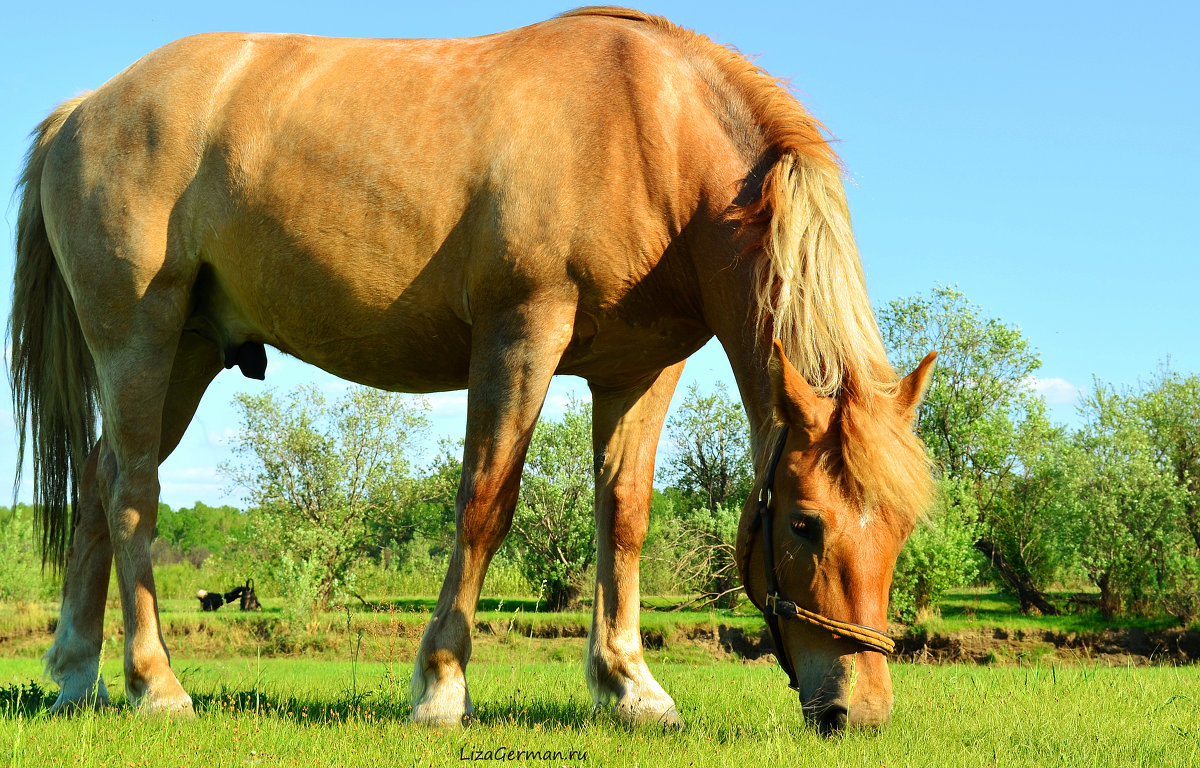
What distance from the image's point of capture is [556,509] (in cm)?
3594

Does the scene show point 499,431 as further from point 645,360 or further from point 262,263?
point 262,263

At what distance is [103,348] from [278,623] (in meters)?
26.3

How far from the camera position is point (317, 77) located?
4.69m

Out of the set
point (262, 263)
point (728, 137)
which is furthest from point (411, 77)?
point (728, 137)

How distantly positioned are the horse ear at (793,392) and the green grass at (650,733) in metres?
1.21

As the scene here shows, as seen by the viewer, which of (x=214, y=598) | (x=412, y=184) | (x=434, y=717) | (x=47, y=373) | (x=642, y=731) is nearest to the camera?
(x=434, y=717)

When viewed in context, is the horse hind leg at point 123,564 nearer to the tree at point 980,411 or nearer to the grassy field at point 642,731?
the grassy field at point 642,731

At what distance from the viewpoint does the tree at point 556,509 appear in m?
35.4

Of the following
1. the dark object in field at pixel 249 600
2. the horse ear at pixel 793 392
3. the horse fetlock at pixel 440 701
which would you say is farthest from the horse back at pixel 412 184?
the dark object in field at pixel 249 600

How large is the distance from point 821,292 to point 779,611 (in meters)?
1.34

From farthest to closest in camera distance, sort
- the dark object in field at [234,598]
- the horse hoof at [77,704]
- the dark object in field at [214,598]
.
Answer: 1. the dark object in field at [234,598]
2. the dark object in field at [214,598]
3. the horse hoof at [77,704]

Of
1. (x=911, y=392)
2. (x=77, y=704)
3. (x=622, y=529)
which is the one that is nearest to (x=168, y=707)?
(x=77, y=704)

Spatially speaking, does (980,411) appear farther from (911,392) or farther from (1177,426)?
(911,392)

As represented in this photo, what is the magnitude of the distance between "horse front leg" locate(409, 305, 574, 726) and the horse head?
109 cm
